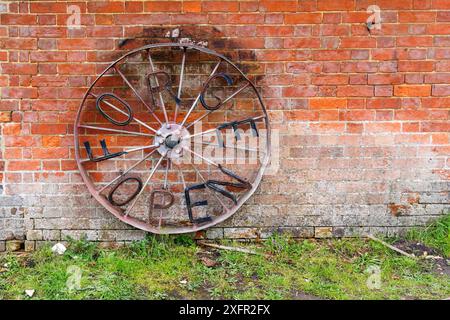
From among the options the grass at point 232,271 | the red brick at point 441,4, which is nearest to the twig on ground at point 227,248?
the grass at point 232,271

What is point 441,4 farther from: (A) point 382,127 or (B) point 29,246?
(B) point 29,246

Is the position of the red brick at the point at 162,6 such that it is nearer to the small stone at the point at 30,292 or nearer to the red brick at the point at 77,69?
the red brick at the point at 77,69

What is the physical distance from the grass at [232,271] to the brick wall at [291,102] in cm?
17

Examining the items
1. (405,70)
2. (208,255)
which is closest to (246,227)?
(208,255)

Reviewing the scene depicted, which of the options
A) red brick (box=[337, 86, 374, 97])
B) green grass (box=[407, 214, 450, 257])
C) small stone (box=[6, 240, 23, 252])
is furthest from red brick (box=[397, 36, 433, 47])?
small stone (box=[6, 240, 23, 252])

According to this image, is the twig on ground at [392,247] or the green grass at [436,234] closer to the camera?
the twig on ground at [392,247]

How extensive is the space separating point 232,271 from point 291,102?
145cm

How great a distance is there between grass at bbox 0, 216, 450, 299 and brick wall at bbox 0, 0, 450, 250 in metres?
0.17

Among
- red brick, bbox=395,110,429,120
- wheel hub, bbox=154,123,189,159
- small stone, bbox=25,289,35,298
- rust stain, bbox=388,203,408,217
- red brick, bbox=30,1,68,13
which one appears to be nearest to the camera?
small stone, bbox=25,289,35,298

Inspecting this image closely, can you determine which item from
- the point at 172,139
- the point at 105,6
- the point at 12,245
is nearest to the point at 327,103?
the point at 172,139

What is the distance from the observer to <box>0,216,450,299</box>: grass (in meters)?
3.48

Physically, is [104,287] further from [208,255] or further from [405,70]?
[405,70]

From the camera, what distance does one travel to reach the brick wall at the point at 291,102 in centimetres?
387

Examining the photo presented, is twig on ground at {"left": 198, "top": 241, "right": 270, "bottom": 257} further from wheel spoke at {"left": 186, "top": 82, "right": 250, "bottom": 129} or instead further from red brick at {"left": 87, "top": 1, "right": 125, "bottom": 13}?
red brick at {"left": 87, "top": 1, "right": 125, "bottom": 13}
